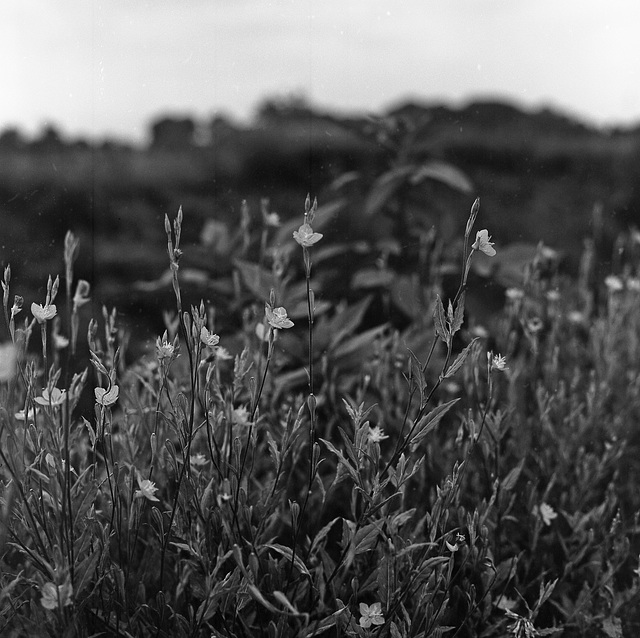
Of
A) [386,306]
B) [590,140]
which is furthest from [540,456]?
[590,140]

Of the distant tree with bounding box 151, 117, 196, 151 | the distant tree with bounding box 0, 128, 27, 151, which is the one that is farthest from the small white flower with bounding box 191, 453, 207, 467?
the distant tree with bounding box 151, 117, 196, 151

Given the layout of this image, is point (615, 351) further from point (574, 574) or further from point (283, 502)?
point (283, 502)

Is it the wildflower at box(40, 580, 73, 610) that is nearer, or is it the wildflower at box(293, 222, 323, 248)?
the wildflower at box(40, 580, 73, 610)

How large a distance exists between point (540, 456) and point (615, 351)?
80cm

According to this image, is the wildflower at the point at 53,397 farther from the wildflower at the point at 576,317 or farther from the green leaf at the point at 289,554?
the wildflower at the point at 576,317

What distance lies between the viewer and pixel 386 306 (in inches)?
91.0

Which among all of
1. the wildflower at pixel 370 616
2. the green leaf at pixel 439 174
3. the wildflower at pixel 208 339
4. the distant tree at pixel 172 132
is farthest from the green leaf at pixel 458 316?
the distant tree at pixel 172 132

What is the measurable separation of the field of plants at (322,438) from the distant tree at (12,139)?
182 cm

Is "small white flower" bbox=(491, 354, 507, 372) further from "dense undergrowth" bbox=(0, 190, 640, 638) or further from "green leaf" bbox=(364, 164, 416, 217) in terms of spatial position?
"green leaf" bbox=(364, 164, 416, 217)

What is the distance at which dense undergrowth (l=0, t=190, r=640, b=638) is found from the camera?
127cm

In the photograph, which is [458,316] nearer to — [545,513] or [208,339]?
[208,339]

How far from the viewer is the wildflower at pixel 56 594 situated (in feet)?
3.71

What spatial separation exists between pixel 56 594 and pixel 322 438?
2.56 ft

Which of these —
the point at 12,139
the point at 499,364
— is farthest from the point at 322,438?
the point at 12,139
